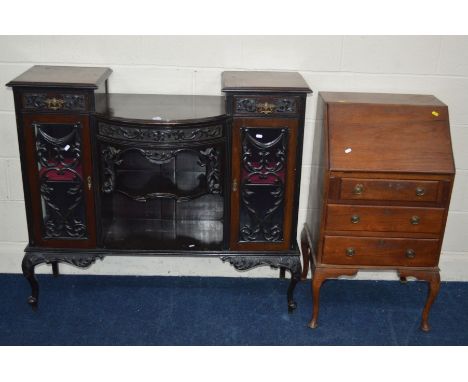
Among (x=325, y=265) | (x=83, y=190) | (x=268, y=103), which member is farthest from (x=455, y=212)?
(x=83, y=190)

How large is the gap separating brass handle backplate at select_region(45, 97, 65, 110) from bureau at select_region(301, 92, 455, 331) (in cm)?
127

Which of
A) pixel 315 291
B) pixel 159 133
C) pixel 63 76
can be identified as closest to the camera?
pixel 159 133

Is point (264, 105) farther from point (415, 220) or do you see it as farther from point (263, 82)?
point (415, 220)

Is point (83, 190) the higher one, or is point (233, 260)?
point (83, 190)

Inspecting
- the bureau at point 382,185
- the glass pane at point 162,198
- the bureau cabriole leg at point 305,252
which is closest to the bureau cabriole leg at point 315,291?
the bureau at point 382,185

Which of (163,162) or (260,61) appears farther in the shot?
(260,61)

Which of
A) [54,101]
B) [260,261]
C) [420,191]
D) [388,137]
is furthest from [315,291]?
[54,101]

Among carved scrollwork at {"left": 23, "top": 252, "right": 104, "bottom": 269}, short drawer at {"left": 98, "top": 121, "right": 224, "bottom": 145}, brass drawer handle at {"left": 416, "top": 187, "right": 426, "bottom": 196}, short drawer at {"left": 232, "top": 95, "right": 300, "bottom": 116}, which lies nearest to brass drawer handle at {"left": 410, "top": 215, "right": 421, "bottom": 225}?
brass drawer handle at {"left": 416, "top": 187, "right": 426, "bottom": 196}

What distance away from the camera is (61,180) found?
2861 mm

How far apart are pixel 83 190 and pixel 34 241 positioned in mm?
400

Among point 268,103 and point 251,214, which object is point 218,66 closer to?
point 268,103

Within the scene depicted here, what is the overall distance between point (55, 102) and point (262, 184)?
3.50 ft

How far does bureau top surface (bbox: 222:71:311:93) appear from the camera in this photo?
267 cm

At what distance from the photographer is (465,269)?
11.5ft
